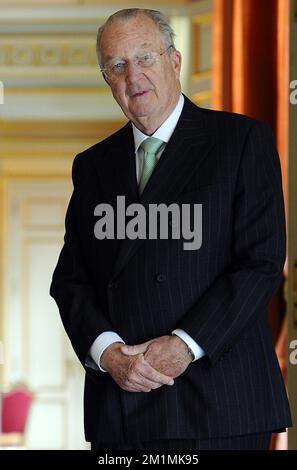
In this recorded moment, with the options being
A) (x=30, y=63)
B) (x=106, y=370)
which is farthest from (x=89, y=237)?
(x=30, y=63)

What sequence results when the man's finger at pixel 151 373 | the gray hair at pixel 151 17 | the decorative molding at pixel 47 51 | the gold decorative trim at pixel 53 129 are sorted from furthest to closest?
the gold decorative trim at pixel 53 129 < the decorative molding at pixel 47 51 < the gray hair at pixel 151 17 < the man's finger at pixel 151 373

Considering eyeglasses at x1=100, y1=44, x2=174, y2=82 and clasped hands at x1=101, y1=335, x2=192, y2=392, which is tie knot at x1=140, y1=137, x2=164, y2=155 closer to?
eyeglasses at x1=100, y1=44, x2=174, y2=82

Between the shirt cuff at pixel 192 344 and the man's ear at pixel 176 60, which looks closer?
the shirt cuff at pixel 192 344

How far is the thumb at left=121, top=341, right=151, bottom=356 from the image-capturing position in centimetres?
185

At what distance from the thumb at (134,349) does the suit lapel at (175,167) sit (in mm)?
137

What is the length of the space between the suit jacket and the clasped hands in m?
0.04

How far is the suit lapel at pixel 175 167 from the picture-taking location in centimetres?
192

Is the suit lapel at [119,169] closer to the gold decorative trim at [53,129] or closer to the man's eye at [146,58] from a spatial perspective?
the man's eye at [146,58]

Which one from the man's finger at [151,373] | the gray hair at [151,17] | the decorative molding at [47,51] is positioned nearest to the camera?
the man's finger at [151,373]

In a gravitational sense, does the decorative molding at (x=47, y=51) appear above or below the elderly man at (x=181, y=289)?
above

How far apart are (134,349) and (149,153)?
374 millimetres

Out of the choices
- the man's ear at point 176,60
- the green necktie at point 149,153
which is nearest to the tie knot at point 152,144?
the green necktie at point 149,153

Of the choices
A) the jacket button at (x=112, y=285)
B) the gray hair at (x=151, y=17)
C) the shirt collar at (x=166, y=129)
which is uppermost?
the gray hair at (x=151, y=17)

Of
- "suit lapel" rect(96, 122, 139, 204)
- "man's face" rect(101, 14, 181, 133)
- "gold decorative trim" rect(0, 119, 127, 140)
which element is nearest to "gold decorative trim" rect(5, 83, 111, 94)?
"gold decorative trim" rect(0, 119, 127, 140)
